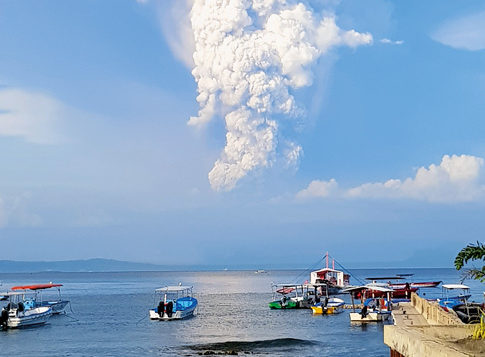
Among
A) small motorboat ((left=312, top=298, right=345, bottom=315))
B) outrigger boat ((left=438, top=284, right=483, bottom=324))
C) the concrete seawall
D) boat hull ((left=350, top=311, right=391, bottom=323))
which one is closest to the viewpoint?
the concrete seawall

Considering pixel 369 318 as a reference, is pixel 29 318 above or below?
above

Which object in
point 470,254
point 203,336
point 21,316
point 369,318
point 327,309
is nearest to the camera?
point 470,254

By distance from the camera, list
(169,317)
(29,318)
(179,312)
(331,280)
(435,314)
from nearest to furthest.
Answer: (435,314)
(29,318)
(169,317)
(179,312)
(331,280)

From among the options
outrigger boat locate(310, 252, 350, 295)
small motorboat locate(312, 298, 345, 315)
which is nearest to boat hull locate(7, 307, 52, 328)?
small motorboat locate(312, 298, 345, 315)

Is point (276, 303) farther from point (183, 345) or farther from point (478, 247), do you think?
point (478, 247)

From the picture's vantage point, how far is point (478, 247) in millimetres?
18375

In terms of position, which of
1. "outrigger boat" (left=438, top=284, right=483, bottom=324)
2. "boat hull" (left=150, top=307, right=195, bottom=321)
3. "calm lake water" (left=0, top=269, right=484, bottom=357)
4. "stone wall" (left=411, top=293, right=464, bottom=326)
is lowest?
"calm lake water" (left=0, top=269, right=484, bottom=357)

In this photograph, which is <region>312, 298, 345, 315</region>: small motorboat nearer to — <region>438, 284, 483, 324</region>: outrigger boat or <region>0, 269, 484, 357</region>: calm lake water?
<region>0, 269, 484, 357</region>: calm lake water

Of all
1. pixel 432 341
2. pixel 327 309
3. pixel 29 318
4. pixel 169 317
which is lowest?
pixel 169 317

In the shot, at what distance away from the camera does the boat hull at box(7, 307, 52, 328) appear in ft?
193

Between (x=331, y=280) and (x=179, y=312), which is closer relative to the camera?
(x=179, y=312)

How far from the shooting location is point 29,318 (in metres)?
61.2

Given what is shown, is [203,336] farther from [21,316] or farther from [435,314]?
[435,314]

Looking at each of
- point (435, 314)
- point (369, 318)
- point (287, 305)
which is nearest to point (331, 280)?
point (287, 305)
